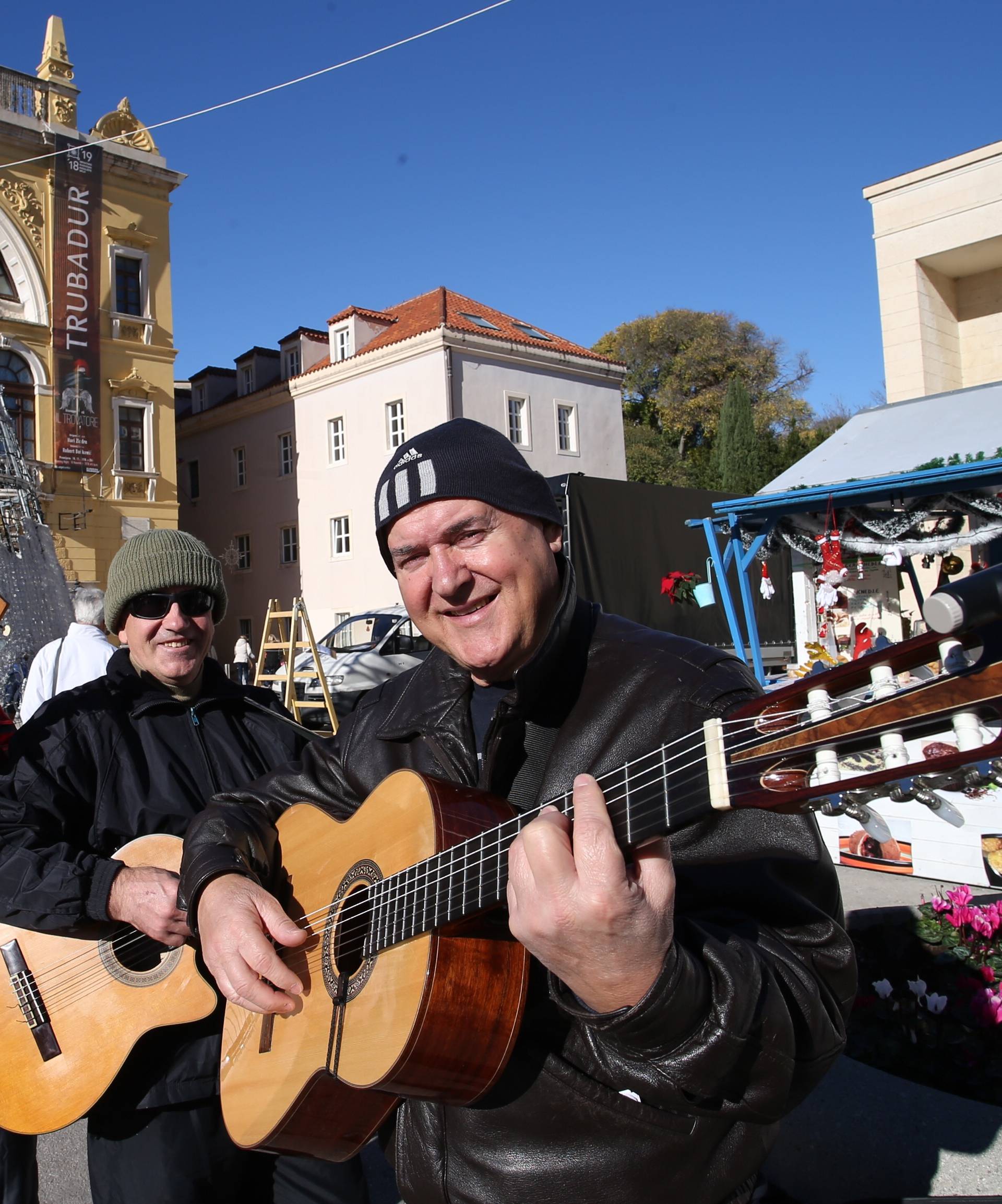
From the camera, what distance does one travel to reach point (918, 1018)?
127 inches

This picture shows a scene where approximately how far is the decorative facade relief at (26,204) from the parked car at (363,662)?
43.9 ft

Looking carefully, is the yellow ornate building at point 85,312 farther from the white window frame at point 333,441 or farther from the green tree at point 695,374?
the green tree at point 695,374

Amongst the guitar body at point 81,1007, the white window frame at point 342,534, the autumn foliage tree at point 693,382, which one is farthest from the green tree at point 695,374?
the guitar body at point 81,1007

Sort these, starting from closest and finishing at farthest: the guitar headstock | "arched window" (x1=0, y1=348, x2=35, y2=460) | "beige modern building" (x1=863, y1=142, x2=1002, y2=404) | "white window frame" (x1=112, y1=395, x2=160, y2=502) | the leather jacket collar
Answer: the guitar headstock → the leather jacket collar → "beige modern building" (x1=863, y1=142, x2=1002, y2=404) → "arched window" (x1=0, y1=348, x2=35, y2=460) → "white window frame" (x1=112, y1=395, x2=160, y2=502)

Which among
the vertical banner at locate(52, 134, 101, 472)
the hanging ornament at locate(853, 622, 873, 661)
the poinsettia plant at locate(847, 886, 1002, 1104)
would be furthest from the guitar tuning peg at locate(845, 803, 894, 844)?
the vertical banner at locate(52, 134, 101, 472)

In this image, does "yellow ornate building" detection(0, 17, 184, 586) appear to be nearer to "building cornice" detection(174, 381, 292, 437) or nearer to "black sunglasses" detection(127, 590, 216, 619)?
"building cornice" detection(174, 381, 292, 437)

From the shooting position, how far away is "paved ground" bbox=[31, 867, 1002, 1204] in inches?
100

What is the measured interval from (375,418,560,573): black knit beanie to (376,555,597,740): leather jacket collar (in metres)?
0.17

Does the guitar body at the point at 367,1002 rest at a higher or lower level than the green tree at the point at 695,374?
lower

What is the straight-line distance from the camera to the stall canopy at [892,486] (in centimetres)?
777

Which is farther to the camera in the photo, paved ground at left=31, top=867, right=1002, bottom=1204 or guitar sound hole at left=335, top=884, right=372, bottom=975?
paved ground at left=31, top=867, right=1002, bottom=1204

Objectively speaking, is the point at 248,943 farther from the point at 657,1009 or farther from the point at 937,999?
the point at 937,999

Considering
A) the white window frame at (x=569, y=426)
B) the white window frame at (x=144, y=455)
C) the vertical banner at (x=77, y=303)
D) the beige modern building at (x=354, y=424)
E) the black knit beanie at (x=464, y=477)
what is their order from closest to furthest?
the black knit beanie at (x=464, y=477) < the vertical banner at (x=77, y=303) < the white window frame at (x=144, y=455) < the beige modern building at (x=354, y=424) < the white window frame at (x=569, y=426)

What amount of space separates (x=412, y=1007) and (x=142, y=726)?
157 centimetres
